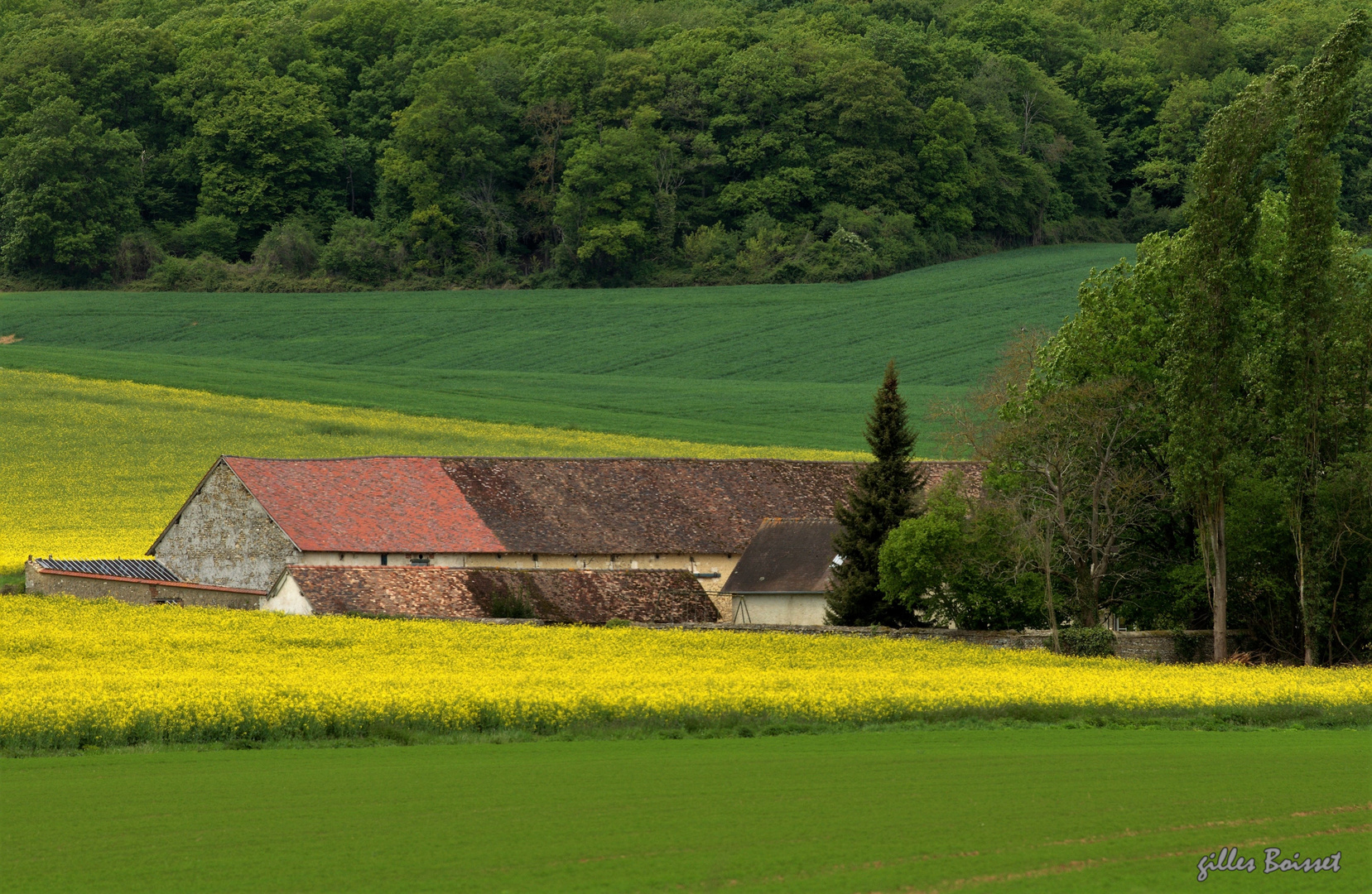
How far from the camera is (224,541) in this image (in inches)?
1890

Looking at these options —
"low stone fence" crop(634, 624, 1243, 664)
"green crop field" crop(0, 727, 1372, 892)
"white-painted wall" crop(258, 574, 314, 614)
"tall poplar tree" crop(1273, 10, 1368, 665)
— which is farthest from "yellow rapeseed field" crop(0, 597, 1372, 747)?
"tall poplar tree" crop(1273, 10, 1368, 665)

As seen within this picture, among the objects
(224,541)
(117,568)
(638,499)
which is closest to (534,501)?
(638,499)

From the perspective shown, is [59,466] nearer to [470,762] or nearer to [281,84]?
[470,762]

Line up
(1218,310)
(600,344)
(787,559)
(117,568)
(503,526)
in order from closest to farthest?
1. (1218,310)
2. (117,568)
3. (787,559)
4. (503,526)
5. (600,344)

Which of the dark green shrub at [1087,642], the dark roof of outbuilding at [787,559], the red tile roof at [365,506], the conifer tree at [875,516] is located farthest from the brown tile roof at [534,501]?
the dark green shrub at [1087,642]

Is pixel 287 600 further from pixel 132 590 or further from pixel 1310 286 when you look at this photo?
pixel 1310 286

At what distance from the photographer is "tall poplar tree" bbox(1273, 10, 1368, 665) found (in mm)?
36000

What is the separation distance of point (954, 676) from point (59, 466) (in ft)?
138

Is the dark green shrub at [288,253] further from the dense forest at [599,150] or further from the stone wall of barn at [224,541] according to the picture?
the stone wall of barn at [224,541]

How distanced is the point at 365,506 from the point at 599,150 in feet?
227

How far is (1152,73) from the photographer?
128m

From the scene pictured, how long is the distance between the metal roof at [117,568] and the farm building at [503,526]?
549 mm

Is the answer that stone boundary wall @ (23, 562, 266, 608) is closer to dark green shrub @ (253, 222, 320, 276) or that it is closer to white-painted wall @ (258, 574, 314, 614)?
white-painted wall @ (258, 574, 314, 614)
